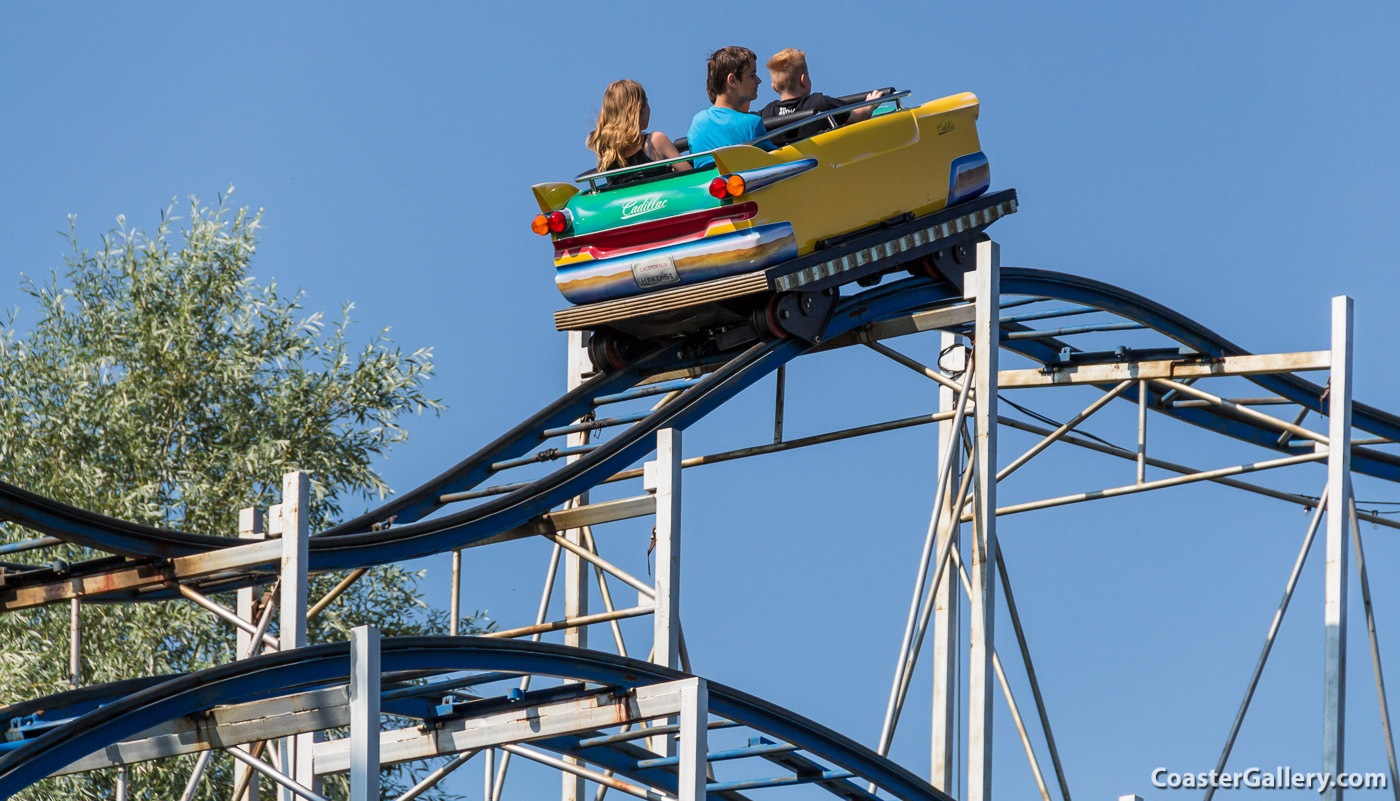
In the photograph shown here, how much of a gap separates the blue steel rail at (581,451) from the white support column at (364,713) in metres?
1.97

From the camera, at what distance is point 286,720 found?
916 cm

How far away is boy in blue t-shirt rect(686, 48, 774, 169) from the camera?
489 inches

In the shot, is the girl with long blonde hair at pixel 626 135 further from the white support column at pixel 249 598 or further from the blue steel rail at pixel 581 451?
the white support column at pixel 249 598

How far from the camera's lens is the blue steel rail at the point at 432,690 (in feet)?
26.3

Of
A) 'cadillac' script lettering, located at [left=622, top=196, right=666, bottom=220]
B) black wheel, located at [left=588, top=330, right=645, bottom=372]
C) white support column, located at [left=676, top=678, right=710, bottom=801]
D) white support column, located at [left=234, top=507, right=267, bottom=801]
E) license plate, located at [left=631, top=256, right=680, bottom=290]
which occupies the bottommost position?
white support column, located at [left=676, top=678, right=710, bottom=801]

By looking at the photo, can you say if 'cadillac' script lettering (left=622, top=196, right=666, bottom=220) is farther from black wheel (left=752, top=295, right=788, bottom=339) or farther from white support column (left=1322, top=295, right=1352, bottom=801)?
white support column (left=1322, top=295, right=1352, bottom=801)

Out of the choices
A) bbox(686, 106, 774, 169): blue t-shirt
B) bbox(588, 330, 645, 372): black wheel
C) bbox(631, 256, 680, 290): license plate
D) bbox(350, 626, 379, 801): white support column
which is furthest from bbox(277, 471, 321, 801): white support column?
bbox(686, 106, 774, 169): blue t-shirt

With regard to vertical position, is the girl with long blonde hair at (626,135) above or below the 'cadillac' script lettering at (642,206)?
above

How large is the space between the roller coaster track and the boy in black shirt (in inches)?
40.2

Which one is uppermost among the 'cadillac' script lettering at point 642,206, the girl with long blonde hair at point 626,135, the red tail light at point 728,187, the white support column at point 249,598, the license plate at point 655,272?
the girl with long blonde hair at point 626,135

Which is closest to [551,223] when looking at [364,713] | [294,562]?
[294,562]

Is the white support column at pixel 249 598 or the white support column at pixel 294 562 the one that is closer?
the white support column at pixel 294 562

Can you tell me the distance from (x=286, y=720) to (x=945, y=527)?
4926 mm

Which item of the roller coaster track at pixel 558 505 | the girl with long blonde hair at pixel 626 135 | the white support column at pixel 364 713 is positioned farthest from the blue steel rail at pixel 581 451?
the white support column at pixel 364 713
